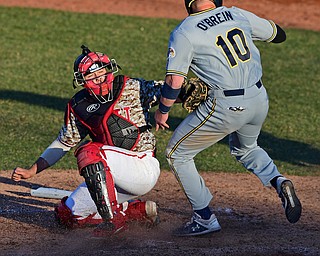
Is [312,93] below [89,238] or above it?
below

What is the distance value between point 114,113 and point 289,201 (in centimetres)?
142

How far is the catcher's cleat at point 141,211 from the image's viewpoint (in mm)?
6207

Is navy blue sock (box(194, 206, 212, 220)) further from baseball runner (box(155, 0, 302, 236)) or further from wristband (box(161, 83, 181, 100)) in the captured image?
wristband (box(161, 83, 181, 100))

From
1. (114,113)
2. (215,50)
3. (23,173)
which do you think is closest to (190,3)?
(215,50)

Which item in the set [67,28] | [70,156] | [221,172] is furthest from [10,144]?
[67,28]

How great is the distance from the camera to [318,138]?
386 inches

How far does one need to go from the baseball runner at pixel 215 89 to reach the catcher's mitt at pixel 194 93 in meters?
0.04

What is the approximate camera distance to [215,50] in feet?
18.3

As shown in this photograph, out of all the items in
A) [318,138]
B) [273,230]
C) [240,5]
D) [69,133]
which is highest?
[69,133]

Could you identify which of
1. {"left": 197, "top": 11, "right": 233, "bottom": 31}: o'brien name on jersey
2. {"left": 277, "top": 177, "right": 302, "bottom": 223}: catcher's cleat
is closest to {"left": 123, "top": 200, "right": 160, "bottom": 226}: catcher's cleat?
{"left": 277, "top": 177, "right": 302, "bottom": 223}: catcher's cleat

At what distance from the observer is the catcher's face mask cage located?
19.3 feet

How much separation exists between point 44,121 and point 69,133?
4.13 m

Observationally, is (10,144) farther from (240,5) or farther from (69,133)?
(240,5)

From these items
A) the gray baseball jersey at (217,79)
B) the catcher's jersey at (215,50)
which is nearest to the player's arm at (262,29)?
the gray baseball jersey at (217,79)
